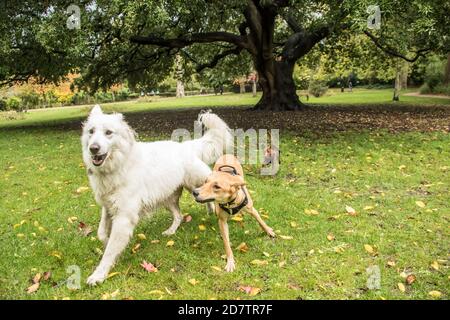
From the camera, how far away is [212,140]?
6.58 m

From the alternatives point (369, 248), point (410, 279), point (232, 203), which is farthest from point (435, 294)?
point (232, 203)

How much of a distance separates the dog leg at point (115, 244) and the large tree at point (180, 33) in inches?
313

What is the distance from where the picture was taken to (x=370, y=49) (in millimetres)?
27422

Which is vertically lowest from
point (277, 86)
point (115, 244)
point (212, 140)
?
point (115, 244)

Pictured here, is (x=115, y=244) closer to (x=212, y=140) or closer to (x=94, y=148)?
(x=94, y=148)

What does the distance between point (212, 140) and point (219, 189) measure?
1.80 metres

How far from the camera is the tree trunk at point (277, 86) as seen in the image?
22125mm

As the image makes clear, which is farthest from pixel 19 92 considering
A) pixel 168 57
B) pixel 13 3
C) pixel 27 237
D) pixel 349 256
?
pixel 349 256

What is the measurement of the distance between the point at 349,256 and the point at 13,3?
17963mm

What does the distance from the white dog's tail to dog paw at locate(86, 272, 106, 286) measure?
2.42 m

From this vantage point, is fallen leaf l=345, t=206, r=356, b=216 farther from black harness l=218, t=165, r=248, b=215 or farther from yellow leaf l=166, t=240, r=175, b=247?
yellow leaf l=166, t=240, r=175, b=247

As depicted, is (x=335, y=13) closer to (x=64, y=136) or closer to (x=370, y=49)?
(x=64, y=136)

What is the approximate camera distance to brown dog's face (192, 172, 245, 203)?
4.84 metres

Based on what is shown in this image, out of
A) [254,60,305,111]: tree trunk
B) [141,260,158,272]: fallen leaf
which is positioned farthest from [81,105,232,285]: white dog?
[254,60,305,111]: tree trunk
